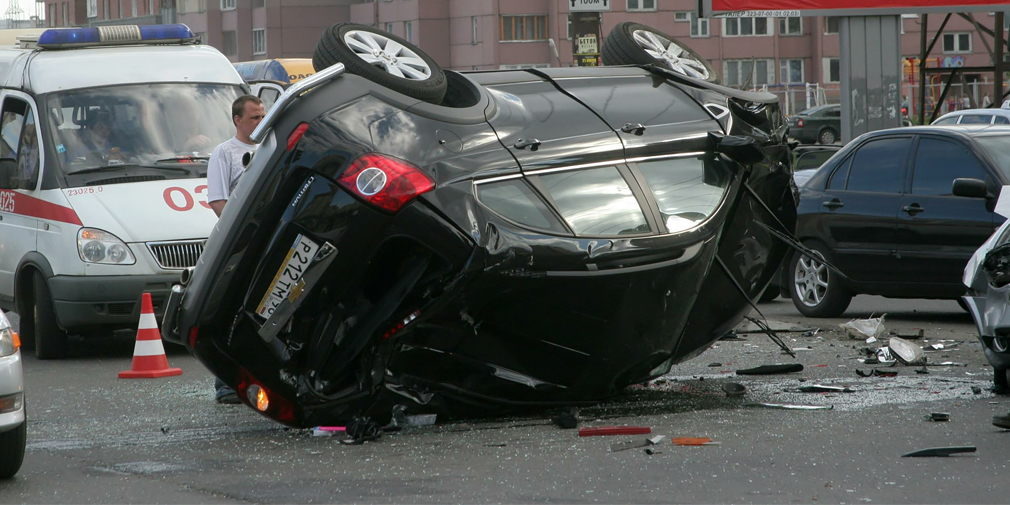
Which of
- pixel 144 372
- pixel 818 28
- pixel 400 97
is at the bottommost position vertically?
pixel 144 372

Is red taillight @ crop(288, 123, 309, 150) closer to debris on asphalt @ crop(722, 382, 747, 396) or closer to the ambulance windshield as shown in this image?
debris on asphalt @ crop(722, 382, 747, 396)

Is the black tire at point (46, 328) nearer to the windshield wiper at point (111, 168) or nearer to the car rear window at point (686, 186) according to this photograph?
the windshield wiper at point (111, 168)

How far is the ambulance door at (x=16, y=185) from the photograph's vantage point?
34.8ft

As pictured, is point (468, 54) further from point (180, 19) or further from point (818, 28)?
point (180, 19)

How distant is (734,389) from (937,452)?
1.89 metres

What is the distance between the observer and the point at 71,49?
11.8 meters

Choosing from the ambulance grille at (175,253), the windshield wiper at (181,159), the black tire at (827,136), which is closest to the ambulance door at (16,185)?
the windshield wiper at (181,159)

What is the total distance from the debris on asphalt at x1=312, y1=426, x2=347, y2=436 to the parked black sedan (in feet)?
17.7

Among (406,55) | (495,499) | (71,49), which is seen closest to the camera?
(495,499)

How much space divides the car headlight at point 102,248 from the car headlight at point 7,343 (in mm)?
4098

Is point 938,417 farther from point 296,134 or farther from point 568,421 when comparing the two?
point 296,134

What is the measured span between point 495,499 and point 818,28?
227ft

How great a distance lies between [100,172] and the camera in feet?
34.5

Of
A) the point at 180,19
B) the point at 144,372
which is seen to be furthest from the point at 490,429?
the point at 180,19
